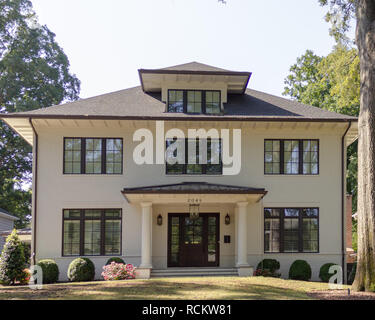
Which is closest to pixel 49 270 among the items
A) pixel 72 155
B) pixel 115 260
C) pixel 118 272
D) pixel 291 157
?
pixel 115 260

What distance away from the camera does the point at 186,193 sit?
16.7 meters

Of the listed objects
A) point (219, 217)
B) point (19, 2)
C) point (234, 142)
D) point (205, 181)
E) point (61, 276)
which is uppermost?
point (19, 2)

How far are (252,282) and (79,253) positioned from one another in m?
7.17

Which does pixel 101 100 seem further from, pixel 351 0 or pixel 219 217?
pixel 351 0

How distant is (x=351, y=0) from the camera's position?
16453mm

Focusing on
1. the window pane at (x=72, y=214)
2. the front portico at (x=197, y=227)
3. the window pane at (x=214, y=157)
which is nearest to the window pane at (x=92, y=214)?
the window pane at (x=72, y=214)

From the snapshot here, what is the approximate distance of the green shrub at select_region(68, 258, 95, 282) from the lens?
644 inches

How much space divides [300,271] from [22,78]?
2457 centimetres

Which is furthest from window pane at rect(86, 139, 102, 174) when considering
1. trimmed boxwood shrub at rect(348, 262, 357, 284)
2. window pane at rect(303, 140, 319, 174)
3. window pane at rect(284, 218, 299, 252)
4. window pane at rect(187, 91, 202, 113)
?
trimmed boxwood shrub at rect(348, 262, 357, 284)

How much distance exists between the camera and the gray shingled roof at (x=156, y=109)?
58.5ft

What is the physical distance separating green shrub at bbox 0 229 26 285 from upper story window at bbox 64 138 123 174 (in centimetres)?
345

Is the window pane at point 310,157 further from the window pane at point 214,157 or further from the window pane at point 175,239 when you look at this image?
the window pane at point 175,239

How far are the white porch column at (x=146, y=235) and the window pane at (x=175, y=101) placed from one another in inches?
178
